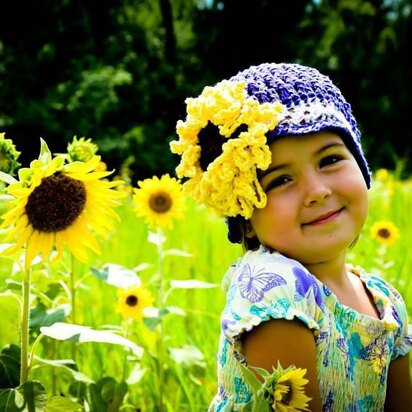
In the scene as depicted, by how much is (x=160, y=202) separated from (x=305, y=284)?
0.89m

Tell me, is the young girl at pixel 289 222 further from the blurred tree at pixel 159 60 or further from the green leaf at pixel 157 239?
the blurred tree at pixel 159 60

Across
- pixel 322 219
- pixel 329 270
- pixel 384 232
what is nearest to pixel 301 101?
pixel 322 219

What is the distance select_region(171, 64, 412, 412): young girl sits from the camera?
53.5 inches

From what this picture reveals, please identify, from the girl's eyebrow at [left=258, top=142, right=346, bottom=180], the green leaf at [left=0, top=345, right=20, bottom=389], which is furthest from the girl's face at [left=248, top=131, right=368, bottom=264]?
the green leaf at [left=0, top=345, right=20, bottom=389]

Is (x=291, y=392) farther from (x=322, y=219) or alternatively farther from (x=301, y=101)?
(x=301, y=101)

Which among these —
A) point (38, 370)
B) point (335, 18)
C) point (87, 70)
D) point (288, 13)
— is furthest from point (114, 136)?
point (38, 370)

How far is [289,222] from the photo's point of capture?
1.44m

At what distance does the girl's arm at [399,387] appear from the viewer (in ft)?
5.41

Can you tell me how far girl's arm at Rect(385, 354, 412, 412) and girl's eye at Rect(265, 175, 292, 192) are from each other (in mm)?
502

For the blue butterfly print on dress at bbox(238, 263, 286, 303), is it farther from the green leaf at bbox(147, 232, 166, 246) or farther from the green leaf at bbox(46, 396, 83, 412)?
the green leaf at bbox(147, 232, 166, 246)

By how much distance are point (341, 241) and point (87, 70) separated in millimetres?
8454

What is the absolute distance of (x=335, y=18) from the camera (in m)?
13.3

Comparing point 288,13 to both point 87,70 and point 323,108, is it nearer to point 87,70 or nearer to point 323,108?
point 87,70

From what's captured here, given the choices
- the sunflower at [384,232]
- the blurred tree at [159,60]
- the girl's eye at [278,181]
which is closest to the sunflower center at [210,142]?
the girl's eye at [278,181]
